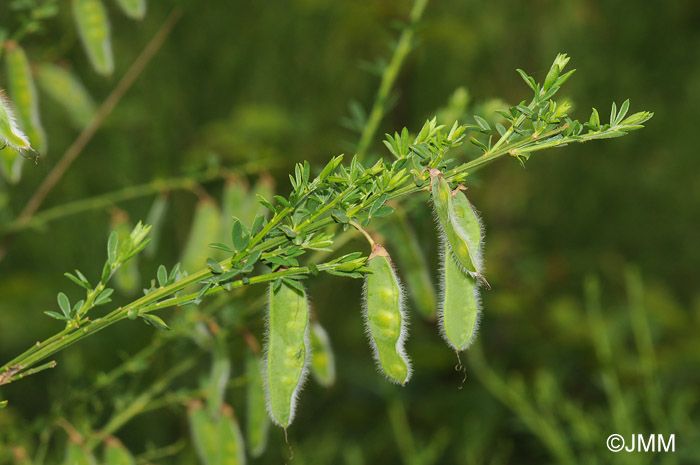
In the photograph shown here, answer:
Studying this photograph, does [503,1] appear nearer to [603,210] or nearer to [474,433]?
[603,210]

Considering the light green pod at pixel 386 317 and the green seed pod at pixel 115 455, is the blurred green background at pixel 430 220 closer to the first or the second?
the green seed pod at pixel 115 455

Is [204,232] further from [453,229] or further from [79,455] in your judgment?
[453,229]

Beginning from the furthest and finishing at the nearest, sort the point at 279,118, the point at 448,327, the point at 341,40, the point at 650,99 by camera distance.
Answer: the point at 650,99, the point at 341,40, the point at 279,118, the point at 448,327

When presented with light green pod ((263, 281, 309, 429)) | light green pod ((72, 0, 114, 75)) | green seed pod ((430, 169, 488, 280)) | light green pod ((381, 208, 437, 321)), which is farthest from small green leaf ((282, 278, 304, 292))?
light green pod ((72, 0, 114, 75))

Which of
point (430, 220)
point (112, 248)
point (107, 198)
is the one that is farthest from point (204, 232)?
point (430, 220)

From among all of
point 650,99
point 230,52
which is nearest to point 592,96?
point 650,99

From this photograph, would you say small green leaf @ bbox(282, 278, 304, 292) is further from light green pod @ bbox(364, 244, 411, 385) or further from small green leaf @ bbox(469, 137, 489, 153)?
small green leaf @ bbox(469, 137, 489, 153)
